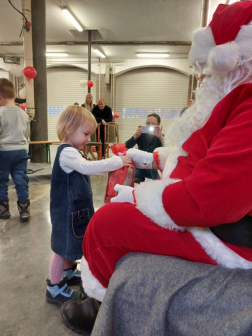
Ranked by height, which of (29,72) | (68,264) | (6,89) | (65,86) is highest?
(65,86)

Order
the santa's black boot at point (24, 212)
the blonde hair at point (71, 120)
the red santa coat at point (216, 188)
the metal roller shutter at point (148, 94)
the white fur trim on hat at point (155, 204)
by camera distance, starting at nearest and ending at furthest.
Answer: the red santa coat at point (216, 188) → the white fur trim on hat at point (155, 204) → the blonde hair at point (71, 120) → the santa's black boot at point (24, 212) → the metal roller shutter at point (148, 94)

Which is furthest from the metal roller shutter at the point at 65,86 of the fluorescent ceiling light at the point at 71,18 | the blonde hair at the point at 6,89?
the blonde hair at the point at 6,89

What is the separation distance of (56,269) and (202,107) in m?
1.12

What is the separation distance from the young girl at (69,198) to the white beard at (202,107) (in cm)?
38

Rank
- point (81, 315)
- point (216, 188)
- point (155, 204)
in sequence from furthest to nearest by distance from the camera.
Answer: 1. point (81, 315)
2. point (155, 204)
3. point (216, 188)

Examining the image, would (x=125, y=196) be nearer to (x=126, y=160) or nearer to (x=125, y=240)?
(x=125, y=240)

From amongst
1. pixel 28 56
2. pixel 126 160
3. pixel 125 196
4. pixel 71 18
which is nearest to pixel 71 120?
pixel 126 160

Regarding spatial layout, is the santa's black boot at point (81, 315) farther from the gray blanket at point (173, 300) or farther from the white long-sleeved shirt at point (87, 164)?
the white long-sleeved shirt at point (87, 164)

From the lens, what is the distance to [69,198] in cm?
123

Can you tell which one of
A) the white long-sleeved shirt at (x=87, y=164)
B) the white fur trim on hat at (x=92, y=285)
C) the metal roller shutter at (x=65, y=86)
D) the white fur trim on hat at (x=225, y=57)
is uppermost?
the metal roller shutter at (x=65, y=86)

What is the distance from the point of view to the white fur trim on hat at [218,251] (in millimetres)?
674

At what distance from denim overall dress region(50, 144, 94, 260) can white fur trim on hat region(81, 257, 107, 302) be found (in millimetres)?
459

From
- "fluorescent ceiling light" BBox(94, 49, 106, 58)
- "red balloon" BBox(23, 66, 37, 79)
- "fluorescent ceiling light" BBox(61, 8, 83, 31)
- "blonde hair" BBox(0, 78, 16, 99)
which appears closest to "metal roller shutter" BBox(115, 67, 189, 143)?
"fluorescent ceiling light" BBox(94, 49, 106, 58)

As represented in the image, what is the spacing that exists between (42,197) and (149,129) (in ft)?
5.75
